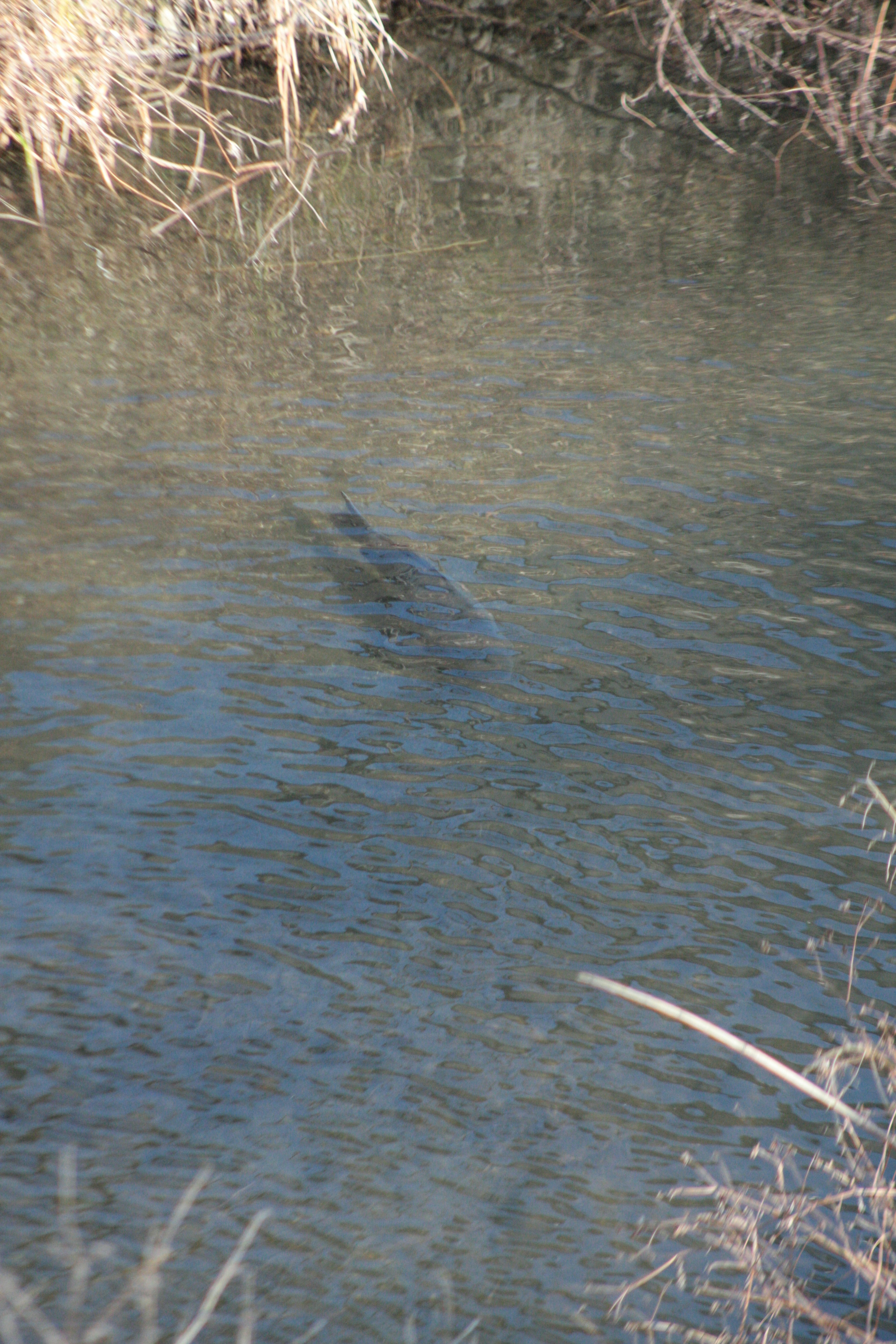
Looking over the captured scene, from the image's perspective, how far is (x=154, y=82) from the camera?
8891 millimetres

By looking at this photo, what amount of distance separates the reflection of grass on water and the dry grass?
0.89 m

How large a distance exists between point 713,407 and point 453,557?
2154mm

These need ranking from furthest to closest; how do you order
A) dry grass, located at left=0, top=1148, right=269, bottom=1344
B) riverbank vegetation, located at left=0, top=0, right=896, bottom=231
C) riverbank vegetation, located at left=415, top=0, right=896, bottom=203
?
riverbank vegetation, located at left=415, top=0, right=896, bottom=203
riverbank vegetation, located at left=0, top=0, right=896, bottom=231
dry grass, located at left=0, top=1148, right=269, bottom=1344

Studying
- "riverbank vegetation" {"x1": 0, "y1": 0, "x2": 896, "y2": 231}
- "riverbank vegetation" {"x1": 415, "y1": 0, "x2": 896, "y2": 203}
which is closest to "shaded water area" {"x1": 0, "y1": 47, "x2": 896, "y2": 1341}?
"riverbank vegetation" {"x1": 0, "y1": 0, "x2": 896, "y2": 231}

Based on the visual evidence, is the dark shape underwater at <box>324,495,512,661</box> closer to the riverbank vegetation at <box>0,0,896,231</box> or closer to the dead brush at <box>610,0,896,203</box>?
the riverbank vegetation at <box>0,0,896,231</box>

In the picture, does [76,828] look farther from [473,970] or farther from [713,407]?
[713,407]

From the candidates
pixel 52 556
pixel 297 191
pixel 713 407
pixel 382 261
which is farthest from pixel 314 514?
pixel 297 191

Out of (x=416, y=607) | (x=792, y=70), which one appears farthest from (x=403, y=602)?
(x=792, y=70)

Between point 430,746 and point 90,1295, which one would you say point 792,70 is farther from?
point 90,1295

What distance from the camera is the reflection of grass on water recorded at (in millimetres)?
2418

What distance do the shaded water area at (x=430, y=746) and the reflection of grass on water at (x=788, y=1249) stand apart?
10 cm

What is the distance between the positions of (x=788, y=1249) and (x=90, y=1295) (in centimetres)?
161

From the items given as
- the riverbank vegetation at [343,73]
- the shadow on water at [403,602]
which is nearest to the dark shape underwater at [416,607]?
the shadow on water at [403,602]

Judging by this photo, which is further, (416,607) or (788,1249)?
(416,607)
